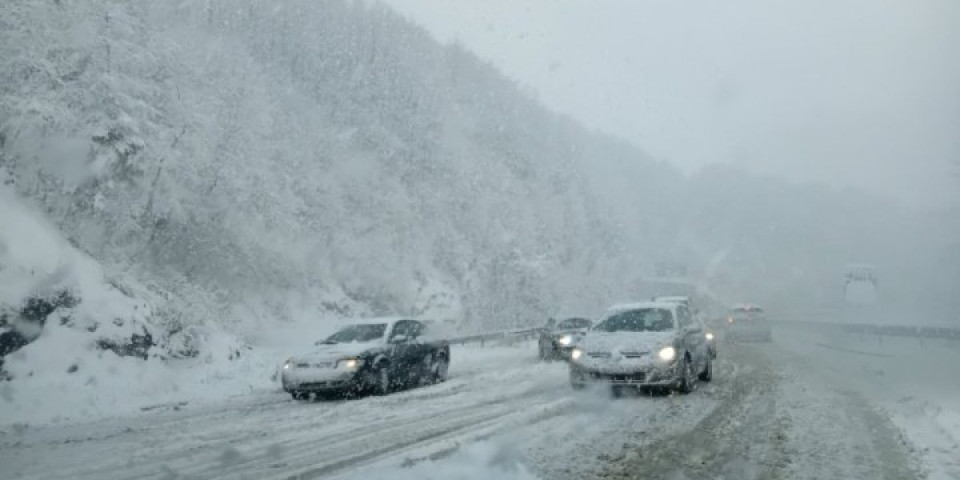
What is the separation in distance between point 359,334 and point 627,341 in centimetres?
553

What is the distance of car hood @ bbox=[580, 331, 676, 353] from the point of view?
12438 mm

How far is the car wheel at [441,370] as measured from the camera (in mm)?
16359

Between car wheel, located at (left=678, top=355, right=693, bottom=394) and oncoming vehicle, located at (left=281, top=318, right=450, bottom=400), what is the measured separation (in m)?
5.42

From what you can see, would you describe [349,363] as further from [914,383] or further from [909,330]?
[909,330]

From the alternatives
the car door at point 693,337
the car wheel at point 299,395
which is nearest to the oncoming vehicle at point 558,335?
the car door at point 693,337

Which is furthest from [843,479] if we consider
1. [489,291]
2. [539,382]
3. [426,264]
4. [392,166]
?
[392,166]

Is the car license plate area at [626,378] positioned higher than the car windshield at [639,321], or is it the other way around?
the car windshield at [639,321]

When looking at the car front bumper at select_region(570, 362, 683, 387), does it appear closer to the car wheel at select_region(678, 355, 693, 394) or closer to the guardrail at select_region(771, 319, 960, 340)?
the car wheel at select_region(678, 355, 693, 394)

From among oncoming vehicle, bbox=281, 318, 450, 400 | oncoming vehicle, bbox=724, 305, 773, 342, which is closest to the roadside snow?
oncoming vehicle, bbox=724, 305, 773, 342

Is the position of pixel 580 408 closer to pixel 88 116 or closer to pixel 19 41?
pixel 88 116

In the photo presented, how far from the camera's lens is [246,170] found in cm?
2666

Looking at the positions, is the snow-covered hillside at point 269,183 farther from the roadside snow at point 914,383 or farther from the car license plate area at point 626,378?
the roadside snow at point 914,383

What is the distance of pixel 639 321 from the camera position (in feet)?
45.9

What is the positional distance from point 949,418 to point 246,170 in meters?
22.7
